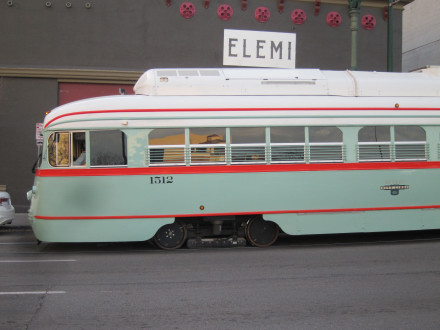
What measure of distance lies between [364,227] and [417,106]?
8.93 ft

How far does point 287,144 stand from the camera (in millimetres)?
→ 9508

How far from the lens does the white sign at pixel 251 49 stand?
17.2 m

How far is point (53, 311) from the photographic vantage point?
5.67 m

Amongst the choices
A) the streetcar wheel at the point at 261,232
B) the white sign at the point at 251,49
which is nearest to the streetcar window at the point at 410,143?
the streetcar wheel at the point at 261,232

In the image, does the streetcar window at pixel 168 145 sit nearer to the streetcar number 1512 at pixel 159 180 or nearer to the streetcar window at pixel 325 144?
the streetcar number 1512 at pixel 159 180

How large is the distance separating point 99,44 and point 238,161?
953 centimetres

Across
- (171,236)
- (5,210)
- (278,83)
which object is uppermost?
(278,83)

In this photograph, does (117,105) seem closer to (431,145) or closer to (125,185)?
(125,185)

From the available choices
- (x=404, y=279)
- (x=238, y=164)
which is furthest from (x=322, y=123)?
(x=404, y=279)

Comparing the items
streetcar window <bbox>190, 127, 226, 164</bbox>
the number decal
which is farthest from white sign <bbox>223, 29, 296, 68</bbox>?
the number decal

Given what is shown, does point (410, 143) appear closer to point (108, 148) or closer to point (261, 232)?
point (261, 232)

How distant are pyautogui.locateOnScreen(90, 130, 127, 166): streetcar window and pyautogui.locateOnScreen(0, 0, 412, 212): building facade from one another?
8.00m

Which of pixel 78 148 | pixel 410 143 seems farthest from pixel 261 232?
pixel 78 148

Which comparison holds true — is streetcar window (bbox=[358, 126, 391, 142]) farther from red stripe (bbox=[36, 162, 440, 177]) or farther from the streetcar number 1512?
the streetcar number 1512
